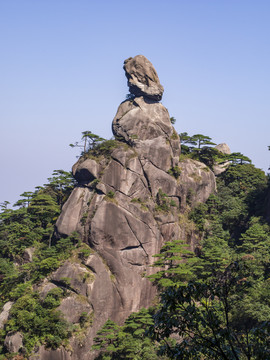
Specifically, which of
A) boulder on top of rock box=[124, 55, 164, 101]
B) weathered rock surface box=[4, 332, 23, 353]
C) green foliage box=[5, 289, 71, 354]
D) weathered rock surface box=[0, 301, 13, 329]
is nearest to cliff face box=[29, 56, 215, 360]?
boulder on top of rock box=[124, 55, 164, 101]

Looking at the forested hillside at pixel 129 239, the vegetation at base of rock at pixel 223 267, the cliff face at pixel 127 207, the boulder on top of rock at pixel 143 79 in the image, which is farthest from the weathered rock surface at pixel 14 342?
the boulder on top of rock at pixel 143 79

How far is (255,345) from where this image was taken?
922cm

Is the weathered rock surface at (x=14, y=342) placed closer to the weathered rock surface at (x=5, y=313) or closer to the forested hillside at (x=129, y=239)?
the forested hillside at (x=129, y=239)

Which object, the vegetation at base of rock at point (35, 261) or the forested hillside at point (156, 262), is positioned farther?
the vegetation at base of rock at point (35, 261)

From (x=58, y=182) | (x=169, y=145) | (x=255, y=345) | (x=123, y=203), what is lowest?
(x=255, y=345)

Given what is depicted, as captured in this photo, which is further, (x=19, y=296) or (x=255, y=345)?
(x=19, y=296)

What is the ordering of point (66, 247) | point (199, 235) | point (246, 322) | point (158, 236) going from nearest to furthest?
point (246, 322) → point (66, 247) → point (158, 236) → point (199, 235)

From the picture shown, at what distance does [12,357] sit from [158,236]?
17.9 m

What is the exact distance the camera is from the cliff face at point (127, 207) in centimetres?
3634

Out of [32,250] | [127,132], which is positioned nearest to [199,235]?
[127,132]

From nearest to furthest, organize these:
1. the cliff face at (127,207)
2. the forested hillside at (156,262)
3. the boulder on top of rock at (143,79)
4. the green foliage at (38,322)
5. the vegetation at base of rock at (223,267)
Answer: the vegetation at base of rock at (223,267) < the forested hillside at (156,262) < the green foliage at (38,322) < the cliff face at (127,207) < the boulder on top of rock at (143,79)

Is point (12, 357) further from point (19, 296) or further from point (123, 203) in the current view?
point (123, 203)

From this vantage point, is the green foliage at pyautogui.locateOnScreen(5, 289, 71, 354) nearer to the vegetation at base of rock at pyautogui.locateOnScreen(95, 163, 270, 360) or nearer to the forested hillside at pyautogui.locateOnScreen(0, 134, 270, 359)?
the forested hillside at pyautogui.locateOnScreen(0, 134, 270, 359)

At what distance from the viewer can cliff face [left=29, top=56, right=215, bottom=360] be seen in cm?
3634
